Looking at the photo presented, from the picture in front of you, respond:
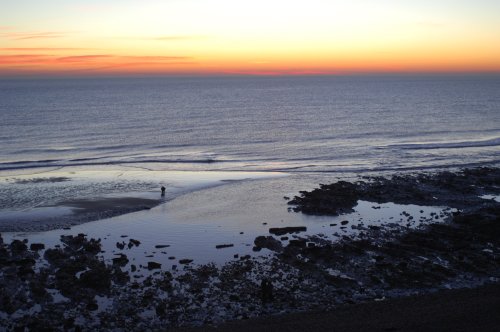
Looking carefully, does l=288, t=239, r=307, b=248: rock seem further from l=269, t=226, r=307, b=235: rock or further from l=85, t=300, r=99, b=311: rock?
l=85, t=300, r=99, b=311: rock

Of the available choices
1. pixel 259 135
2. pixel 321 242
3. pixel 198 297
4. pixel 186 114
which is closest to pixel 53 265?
pixel 198 297

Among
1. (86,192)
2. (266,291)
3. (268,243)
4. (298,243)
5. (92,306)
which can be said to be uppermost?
(266,291)

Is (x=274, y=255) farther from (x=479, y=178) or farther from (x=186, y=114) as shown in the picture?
(x=186, y=114)

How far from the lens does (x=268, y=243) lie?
75.6ft

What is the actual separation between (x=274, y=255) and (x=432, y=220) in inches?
409

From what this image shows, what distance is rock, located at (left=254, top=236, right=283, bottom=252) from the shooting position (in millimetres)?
22472

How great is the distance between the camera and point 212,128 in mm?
73000

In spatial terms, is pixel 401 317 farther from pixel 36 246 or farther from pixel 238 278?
pixel 36 246

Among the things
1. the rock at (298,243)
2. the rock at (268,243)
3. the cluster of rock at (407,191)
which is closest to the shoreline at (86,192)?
the cluster of rock at (407,191)

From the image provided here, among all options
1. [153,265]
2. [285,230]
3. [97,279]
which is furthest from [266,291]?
[285,230]

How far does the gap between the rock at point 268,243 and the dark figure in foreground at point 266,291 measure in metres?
4.92

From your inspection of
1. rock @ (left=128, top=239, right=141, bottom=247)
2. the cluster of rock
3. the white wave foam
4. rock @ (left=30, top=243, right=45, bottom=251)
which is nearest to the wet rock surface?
rock @ (left=30, top=243, right=45, bottom=251)

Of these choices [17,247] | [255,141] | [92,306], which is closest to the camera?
[92,306]

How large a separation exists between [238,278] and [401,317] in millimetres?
6334
